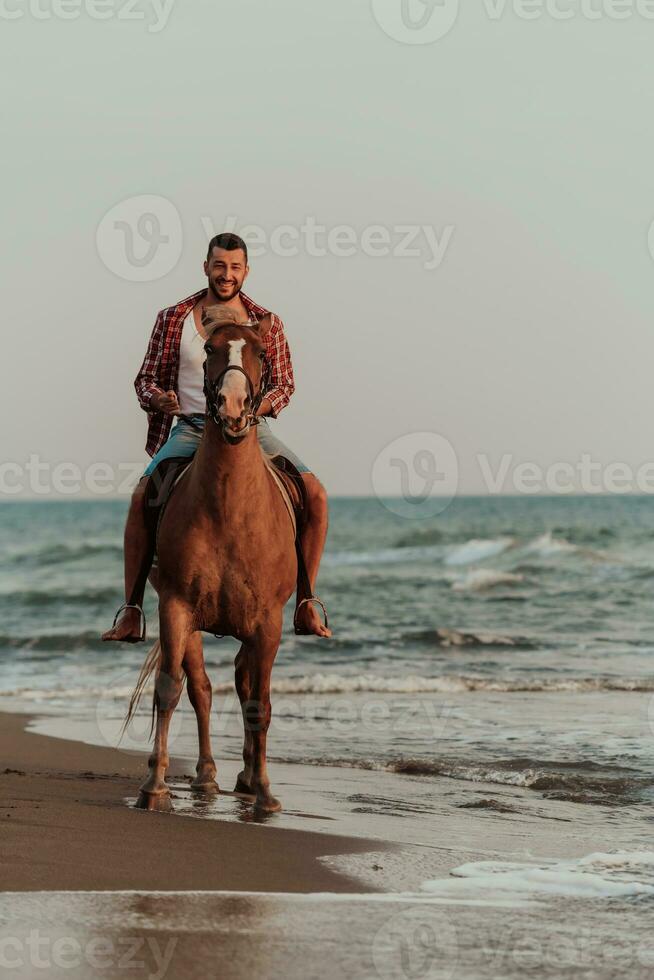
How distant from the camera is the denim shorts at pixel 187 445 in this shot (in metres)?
7.43

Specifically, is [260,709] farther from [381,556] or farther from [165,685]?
[381,556]

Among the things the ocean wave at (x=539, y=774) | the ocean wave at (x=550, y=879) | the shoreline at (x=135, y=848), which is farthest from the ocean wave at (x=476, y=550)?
the ocean wave at (x=550, y=879)

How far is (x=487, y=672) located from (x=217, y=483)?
10067mm

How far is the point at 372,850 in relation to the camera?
6.22 m

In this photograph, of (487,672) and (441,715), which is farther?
(487,672)

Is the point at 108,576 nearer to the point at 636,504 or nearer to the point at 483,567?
the point at 483,567

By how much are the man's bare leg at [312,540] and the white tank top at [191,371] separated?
0.75 metres

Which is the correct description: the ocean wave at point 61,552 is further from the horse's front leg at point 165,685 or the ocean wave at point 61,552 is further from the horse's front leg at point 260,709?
the horse's front leg at point 165,685

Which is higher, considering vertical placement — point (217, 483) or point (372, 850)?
point (217, 483)

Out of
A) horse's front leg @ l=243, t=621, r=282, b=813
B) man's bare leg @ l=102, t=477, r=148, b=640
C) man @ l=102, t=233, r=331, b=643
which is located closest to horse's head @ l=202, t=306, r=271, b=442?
man @ l=102, t=233, r=331, b=643

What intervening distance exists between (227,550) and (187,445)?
840 mm

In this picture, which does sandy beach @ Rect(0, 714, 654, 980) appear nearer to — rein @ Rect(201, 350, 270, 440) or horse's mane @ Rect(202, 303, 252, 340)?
rein @ Rect(201, 350, 270, 440)

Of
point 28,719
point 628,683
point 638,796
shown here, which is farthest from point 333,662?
point 638,796

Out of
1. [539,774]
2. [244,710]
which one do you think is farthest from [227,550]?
[539,774]
